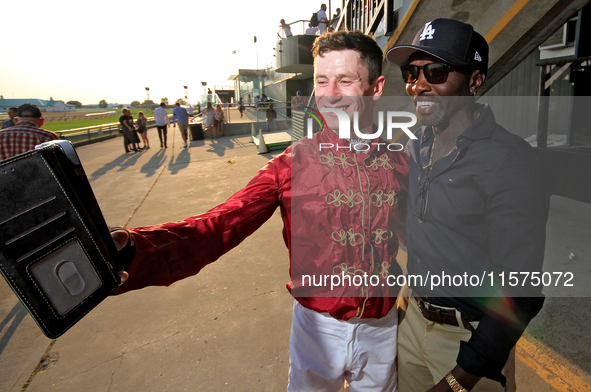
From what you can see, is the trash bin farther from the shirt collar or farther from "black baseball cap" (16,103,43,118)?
the shirt collar

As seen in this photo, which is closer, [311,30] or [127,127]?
[127,127]

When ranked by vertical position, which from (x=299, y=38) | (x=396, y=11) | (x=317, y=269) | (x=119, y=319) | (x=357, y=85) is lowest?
(x=119, y=319)

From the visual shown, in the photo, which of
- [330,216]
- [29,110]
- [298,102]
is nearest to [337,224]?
[330,216]

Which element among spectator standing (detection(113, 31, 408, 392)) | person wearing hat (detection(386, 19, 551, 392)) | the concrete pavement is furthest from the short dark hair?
the concrete pavement

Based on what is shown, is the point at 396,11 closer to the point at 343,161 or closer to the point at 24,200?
the point at 343,161

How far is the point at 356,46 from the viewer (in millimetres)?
1599

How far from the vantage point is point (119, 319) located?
129 inches

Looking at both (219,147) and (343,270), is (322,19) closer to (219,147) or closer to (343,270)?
(219,147)

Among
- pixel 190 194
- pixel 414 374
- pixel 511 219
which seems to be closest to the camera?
pixel 511 219

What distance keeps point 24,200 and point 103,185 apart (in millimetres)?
9105

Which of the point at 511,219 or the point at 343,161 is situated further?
the point at 343,161

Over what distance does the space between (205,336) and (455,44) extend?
310 cm

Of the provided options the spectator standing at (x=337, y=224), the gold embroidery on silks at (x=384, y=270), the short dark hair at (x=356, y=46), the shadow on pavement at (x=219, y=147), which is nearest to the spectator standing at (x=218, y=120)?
the shadow on pavement at (x=219, y=147)

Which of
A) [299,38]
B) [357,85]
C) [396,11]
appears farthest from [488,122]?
[299,38]
